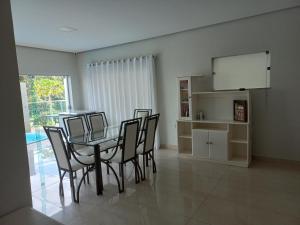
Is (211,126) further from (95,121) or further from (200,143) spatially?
(95,121)

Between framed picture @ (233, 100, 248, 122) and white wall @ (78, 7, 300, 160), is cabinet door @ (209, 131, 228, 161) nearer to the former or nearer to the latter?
framed picture @ (233, 100, 248, 122)

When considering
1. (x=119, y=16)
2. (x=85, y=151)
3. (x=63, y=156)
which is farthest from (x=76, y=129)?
(x=119, y=16)

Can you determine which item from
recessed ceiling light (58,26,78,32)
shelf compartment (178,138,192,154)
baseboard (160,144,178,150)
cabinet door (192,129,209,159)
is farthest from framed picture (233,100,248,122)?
recessed ceiling light (58,26,78,32)

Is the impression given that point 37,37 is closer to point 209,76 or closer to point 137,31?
point 137,31

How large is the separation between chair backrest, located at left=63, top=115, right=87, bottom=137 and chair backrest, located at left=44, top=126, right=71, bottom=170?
93 centimetres

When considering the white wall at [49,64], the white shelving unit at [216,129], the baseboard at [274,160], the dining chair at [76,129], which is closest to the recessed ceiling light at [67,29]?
the dining chair at [76,129]

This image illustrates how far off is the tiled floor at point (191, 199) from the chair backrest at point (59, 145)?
471 mm

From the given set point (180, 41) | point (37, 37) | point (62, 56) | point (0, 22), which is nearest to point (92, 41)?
point (37, 37)

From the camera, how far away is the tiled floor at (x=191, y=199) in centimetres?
232

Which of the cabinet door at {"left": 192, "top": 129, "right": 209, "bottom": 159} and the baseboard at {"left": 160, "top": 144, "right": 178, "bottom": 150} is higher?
the cabinet door at {"left": 192, "top": 129, "right": 209, "bottom": 159}

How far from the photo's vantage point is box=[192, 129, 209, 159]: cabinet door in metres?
3.98

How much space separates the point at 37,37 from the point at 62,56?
1537 millimetres

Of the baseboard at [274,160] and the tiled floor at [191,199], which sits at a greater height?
the baseboard at [274,160]

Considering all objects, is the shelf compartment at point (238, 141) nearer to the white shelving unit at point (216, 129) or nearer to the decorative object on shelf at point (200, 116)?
the white shelving unit at point (216, 129)
